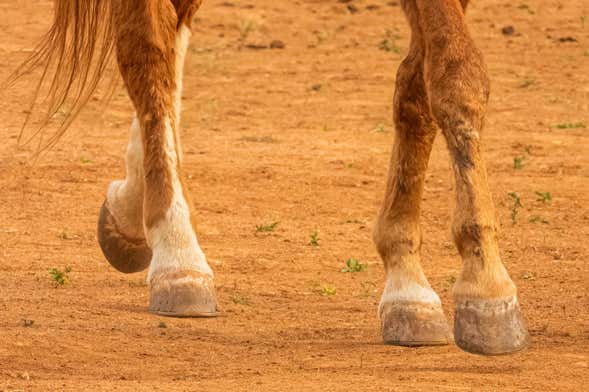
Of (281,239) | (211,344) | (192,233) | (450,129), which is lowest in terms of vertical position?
(281,239)

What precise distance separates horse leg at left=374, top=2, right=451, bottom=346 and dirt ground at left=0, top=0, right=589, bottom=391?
11cm

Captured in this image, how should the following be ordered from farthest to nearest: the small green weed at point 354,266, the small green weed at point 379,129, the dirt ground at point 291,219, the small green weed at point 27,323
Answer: the small green weed at point 379,129 → the small green weed at point 354,266 → the small green weed at point 27,323 → the dirt ground at point 291,219

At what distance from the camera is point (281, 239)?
7.21 m

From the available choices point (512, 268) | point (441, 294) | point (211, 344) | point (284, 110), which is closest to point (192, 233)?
point (211, 344)

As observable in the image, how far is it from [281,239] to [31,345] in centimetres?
283

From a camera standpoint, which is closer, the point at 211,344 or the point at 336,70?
the point at 211,344

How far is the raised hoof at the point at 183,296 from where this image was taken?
14.8ft

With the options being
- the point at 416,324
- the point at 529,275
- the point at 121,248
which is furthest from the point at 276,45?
the point at 416,324

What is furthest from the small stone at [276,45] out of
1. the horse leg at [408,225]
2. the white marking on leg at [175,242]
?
the white marking on leg at [175,242]

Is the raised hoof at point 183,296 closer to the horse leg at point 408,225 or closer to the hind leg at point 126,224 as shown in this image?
the horse leg at point 408,225

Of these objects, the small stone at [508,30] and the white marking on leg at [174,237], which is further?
the small stone at [508,30]

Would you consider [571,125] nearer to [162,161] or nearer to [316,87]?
[316,87]

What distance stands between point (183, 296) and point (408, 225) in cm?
87

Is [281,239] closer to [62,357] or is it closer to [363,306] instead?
[363,306]
